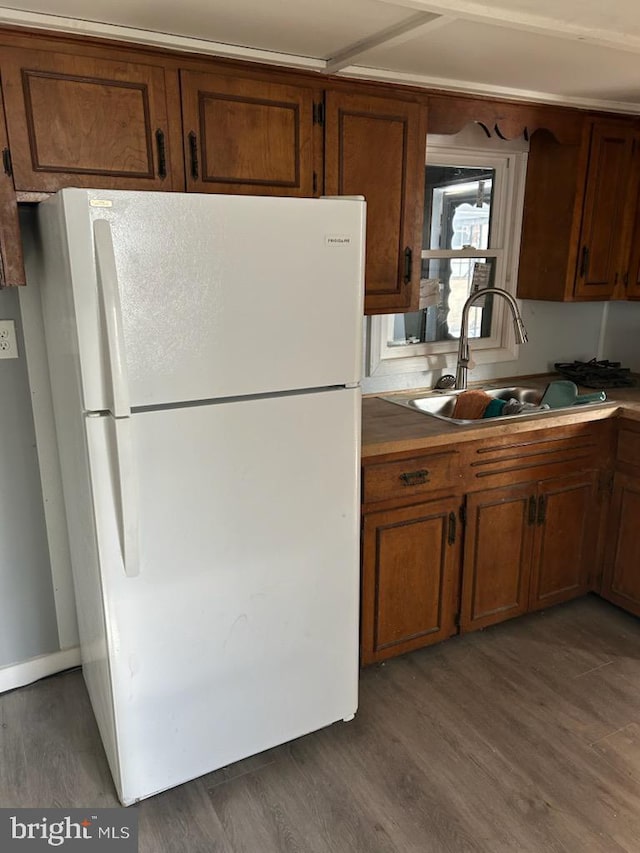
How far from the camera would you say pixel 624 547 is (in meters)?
2.65

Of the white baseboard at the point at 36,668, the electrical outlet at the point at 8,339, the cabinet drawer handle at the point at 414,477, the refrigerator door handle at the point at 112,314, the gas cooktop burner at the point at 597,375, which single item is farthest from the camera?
the gas cooktop burner at the point at 597,375

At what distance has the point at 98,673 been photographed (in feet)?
6.05

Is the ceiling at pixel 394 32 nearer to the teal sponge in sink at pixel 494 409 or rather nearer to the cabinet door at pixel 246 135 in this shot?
the cabinet door at pixel 246 135

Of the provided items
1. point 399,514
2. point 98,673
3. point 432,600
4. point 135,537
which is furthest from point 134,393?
point 432,600

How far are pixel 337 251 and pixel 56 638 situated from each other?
5.73 feet

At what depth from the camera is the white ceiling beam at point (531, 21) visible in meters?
1.54

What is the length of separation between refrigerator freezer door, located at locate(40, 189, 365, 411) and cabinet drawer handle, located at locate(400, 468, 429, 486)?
518mm

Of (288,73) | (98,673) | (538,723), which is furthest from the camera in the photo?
(538,723)

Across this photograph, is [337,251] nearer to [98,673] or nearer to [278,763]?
[98,673]

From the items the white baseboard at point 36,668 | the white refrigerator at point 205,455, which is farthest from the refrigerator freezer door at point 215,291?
the white baseboard at point 36,668

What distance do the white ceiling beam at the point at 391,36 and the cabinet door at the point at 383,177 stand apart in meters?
0.10

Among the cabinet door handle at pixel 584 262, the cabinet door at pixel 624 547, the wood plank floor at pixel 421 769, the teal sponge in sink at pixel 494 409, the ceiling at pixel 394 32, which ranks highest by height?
the ceiling at pixel 394 32

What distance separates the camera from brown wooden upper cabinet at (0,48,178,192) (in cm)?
165

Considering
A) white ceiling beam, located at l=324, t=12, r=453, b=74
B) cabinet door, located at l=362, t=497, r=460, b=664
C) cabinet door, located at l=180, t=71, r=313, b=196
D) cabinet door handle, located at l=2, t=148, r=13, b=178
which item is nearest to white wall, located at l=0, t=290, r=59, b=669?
cabinet door handle, located at l=2, t=148, r=13, b=178
